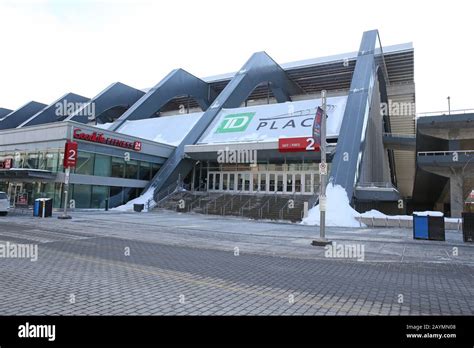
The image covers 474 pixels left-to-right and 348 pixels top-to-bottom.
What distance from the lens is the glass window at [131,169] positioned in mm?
33000

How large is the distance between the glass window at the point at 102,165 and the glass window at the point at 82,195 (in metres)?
1.57

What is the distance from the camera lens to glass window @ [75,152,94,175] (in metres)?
28.3

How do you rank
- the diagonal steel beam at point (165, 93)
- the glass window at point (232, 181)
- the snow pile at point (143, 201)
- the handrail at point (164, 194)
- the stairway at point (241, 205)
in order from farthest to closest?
the diagonal steel beam at point (165, 93) < the glass window at point (232, 181) < the handrail at point (164, 194) < the snow pile at point (143, 201) < the stairway at point (241, 205)

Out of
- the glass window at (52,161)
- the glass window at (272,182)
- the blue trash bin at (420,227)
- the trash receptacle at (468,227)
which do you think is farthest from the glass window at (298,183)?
the glass window at (52,161)

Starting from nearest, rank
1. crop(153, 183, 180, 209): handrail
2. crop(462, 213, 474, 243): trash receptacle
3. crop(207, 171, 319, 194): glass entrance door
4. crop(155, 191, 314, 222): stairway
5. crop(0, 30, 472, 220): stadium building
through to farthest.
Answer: crop(462, 213, 474, 243): trash receptacle → crop(155, 191, 314, 222): stairway → crop(0, 30, 472, 220): stadium building → crop(153, 183, 180, 209): handrail → crop(207, 171, 319, 194): glass entrance door

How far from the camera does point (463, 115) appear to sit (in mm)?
31047

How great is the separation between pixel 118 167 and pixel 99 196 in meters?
3.28

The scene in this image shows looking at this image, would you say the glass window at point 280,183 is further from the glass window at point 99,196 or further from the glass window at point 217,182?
the glass window at point 99,196

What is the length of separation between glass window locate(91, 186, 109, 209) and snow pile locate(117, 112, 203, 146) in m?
9.97

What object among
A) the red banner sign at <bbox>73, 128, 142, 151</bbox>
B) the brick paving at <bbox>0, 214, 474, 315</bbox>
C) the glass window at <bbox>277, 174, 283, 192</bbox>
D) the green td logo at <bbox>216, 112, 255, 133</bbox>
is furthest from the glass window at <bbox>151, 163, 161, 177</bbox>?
the brick paving at <bbox>0, 214, 474, 315</bbox>

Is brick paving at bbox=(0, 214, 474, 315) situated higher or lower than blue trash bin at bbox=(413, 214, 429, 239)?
lower

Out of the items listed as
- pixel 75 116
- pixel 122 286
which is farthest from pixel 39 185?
pixel 122 286

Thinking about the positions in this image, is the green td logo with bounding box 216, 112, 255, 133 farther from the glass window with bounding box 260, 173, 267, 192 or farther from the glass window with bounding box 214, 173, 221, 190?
the glass window with bounding box 260, 173, 267, 192
